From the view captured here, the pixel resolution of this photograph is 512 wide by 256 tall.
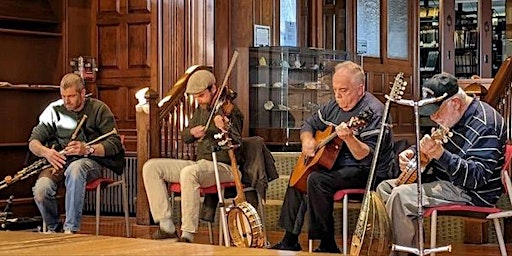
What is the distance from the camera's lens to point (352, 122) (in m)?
4.86

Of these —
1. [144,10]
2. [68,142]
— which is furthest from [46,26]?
[68,142]

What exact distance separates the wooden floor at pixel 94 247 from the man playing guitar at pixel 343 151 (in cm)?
262

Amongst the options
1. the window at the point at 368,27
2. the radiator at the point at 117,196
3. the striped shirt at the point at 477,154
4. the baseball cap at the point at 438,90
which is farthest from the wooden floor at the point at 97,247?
the window at the point at 368,27

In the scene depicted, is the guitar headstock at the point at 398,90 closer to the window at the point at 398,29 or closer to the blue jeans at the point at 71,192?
the blue jeans at the point at 71,192

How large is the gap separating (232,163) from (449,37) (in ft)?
21.2

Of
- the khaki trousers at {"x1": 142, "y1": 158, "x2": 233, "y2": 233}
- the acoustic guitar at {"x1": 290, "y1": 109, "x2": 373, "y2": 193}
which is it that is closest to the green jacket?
the khaki trousers at {"x1": 142, "y1": 158, "x2": 233, "y2": 233}

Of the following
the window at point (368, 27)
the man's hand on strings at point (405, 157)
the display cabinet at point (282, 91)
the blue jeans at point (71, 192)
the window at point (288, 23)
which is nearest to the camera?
the man's hand on strings at point (405, 157)

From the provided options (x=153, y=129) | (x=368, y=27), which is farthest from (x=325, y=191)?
(x=368, y=27)

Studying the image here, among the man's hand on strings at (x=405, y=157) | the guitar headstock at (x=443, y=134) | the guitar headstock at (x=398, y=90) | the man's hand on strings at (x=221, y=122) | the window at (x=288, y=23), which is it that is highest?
the window at (x=288, y=23)

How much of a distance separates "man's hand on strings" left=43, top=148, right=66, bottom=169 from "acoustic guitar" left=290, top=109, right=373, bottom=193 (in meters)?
1.55

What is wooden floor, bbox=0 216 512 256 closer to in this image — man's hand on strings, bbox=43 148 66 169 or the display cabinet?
man's hand on strings, bbox=43 148 66 169

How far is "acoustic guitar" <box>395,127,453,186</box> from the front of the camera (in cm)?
454

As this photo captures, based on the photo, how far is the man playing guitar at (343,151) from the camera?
16.6ft

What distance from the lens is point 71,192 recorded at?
582cm
